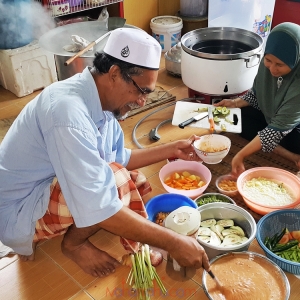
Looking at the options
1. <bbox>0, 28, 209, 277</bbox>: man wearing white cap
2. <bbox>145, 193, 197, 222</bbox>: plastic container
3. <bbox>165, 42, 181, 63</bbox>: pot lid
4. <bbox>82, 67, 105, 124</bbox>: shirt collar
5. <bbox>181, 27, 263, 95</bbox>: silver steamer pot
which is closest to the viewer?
<bbox>0, 28, 209, 277</bbox>: man wearing white cap

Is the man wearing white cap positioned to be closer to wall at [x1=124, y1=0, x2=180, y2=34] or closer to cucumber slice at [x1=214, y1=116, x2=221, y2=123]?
cucumber slice at [x1=214, y1=116, x2=221, y2=123]

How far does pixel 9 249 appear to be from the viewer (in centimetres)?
170

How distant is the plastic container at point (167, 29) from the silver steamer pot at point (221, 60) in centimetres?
107

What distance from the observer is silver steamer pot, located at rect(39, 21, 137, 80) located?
261cm

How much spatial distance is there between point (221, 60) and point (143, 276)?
4.71 feet

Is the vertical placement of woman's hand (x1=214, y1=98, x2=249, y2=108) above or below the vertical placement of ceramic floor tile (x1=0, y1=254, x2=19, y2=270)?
above

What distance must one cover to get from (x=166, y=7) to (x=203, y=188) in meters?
2.69

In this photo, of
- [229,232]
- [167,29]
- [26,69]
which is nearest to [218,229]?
[229,232]

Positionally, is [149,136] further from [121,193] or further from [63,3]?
[63,3]

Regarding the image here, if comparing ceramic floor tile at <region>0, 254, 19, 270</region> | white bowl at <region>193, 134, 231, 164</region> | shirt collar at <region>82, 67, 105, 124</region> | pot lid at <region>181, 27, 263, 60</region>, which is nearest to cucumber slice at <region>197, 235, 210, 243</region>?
white bowl at <region>193, 134, 231, 164</region>

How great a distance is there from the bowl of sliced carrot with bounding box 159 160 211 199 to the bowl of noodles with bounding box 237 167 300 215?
7.3 inches

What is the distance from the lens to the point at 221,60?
2.35 metres

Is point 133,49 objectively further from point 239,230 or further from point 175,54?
point 175,54

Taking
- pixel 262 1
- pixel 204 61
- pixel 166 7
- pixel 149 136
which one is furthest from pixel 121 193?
pixel 166 7
